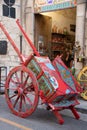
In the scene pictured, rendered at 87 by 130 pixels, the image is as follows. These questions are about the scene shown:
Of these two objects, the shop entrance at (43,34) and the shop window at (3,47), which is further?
the shop window at (3,47)

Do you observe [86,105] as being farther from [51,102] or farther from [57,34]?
[57,34]

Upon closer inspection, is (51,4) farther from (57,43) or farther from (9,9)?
(57,43)

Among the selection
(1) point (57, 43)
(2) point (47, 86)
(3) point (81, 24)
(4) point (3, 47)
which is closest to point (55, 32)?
(1) point (57, 43)

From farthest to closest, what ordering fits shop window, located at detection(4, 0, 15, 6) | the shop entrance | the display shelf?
the display shelf
the shop entrance
shop window, located at detection(4, 0, 15, 6)

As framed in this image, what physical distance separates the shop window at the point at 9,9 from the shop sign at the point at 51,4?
916 mm

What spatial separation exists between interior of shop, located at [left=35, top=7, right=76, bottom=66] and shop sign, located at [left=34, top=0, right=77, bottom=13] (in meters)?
0.48

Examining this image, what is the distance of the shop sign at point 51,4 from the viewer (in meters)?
8.72

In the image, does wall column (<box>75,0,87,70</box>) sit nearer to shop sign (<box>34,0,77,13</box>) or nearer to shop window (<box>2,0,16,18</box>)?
shop sign (<box>34,0,77,13</box>)

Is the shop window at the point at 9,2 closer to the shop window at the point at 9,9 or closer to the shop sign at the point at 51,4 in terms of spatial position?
the shop window at the point at 9,9

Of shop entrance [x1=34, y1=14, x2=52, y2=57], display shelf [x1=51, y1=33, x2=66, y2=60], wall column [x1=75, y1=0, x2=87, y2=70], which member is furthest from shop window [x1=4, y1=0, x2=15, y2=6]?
wall column [x1=75, y1=0, x2=87, y2=70]

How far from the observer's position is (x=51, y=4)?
9.25 meters

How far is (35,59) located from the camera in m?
5.49

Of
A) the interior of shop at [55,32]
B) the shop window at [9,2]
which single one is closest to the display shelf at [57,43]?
the interior of shop at [55,32]

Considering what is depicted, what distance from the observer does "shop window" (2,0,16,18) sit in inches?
382
